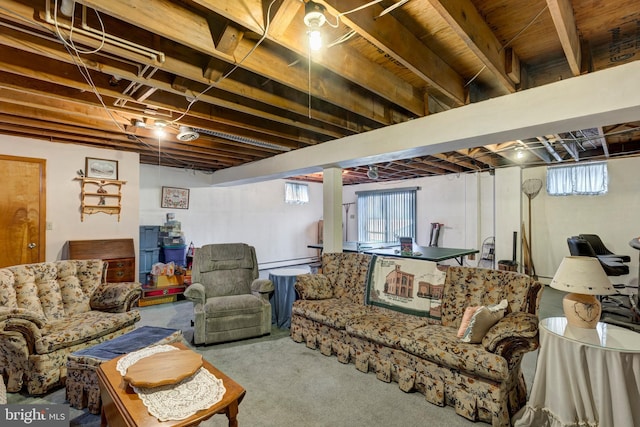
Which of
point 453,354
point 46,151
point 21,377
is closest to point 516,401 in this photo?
point 453,354

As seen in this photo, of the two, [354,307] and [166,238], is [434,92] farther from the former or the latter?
[166,238]

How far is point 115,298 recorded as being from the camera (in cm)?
296

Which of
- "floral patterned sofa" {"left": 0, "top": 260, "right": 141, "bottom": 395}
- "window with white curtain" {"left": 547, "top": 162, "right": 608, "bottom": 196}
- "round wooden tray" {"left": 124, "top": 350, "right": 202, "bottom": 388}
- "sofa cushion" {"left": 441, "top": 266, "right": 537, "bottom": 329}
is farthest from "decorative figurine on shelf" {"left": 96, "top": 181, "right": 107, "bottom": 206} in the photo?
"window with white curtain" {"left": 547, "top": 162, "right": 608, "bottom": 196}

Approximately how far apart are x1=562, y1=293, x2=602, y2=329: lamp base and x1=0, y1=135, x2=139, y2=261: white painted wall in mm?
5691

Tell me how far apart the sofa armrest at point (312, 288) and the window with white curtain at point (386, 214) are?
4.97 m

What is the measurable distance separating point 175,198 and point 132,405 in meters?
5.44

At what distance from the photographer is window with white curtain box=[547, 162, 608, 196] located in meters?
5.36

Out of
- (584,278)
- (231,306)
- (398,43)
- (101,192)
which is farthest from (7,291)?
(584,278)

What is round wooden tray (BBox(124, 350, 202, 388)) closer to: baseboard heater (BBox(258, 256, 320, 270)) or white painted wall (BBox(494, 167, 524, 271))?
baseboard heater (BBox(258, 256, 320, 270))

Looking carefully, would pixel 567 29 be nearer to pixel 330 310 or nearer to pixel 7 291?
pixel 330 310

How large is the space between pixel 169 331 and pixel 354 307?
67.2 inches

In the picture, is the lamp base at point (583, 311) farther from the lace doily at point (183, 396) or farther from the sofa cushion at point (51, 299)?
the sofa cushion at point (51, 299)

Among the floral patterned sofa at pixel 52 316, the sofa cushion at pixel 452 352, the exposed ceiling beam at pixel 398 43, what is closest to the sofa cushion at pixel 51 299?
the floral patterned sofa at pixel 52 316

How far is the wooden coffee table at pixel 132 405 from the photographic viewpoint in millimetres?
1365
